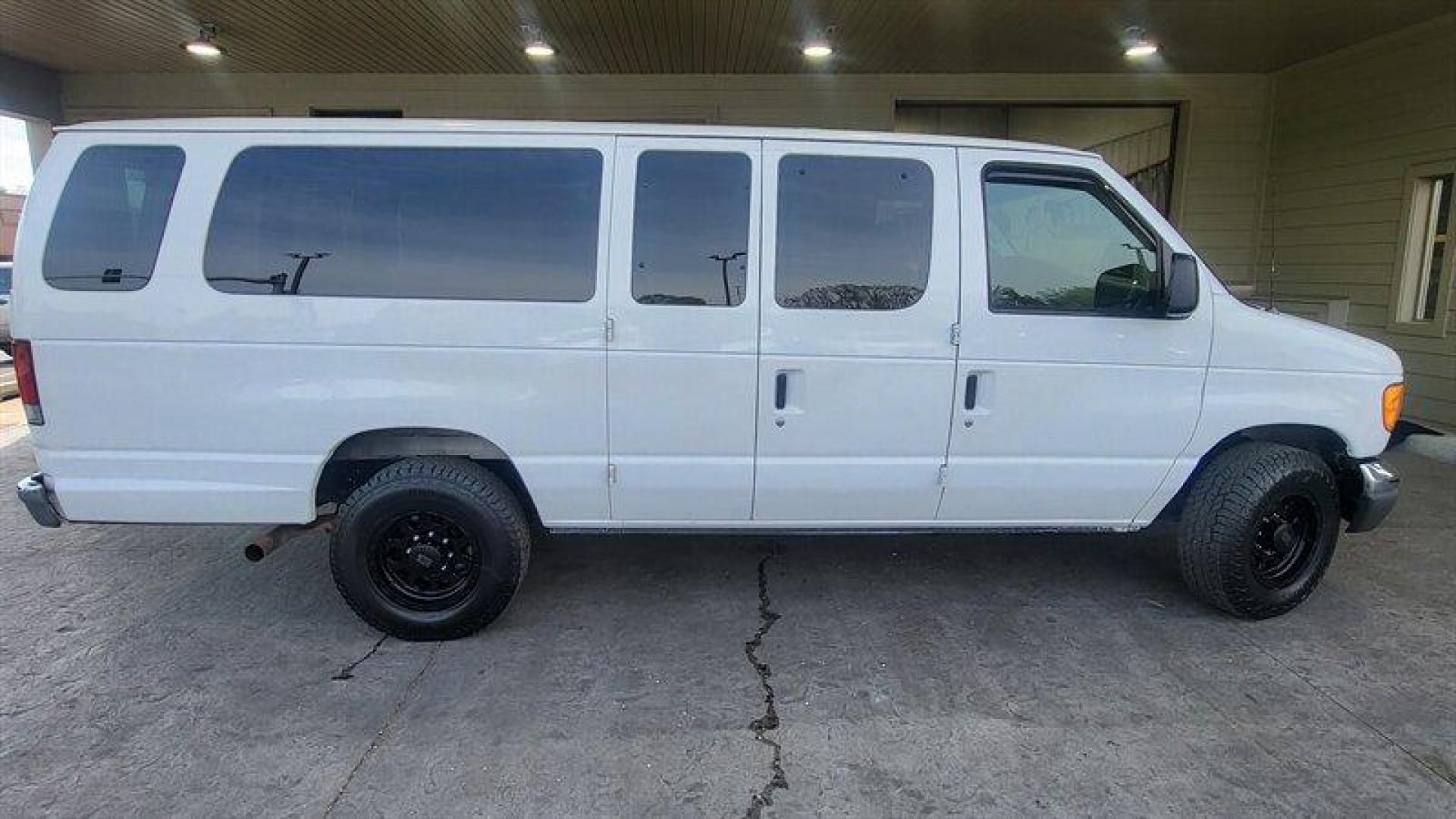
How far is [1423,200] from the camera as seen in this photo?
739 cm

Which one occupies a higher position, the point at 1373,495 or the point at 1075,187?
the point at 1075,187

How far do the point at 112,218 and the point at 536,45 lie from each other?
601 centimetres

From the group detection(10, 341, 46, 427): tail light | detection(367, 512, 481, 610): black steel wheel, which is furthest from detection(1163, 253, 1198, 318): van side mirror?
detection(10, 341, 46, 427): tail light

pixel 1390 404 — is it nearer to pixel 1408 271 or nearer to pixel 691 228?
pixel 691 228

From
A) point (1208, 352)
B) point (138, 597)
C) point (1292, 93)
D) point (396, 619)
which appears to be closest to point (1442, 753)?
point (1208, 352)

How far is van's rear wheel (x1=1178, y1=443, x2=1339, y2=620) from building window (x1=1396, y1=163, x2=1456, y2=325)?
5.48m

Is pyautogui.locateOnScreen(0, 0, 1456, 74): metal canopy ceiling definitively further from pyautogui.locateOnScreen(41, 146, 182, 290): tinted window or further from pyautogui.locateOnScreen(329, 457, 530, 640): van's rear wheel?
pyautogui.locateOnScreen(329, 457, 530, 640): van's rear wheel

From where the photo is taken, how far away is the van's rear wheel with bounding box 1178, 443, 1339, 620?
3.45 meters

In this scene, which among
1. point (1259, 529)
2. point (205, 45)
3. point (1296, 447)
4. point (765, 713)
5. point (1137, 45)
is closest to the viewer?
point (765, 713)

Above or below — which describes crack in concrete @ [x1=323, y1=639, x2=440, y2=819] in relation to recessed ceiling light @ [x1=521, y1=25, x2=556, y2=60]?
below

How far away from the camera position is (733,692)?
3037 mm

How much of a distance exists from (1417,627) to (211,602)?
231 inches

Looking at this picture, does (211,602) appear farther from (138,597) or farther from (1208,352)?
(1208,352)

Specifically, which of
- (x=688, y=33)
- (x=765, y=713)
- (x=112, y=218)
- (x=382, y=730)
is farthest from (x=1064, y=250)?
(x=688, y=33)
